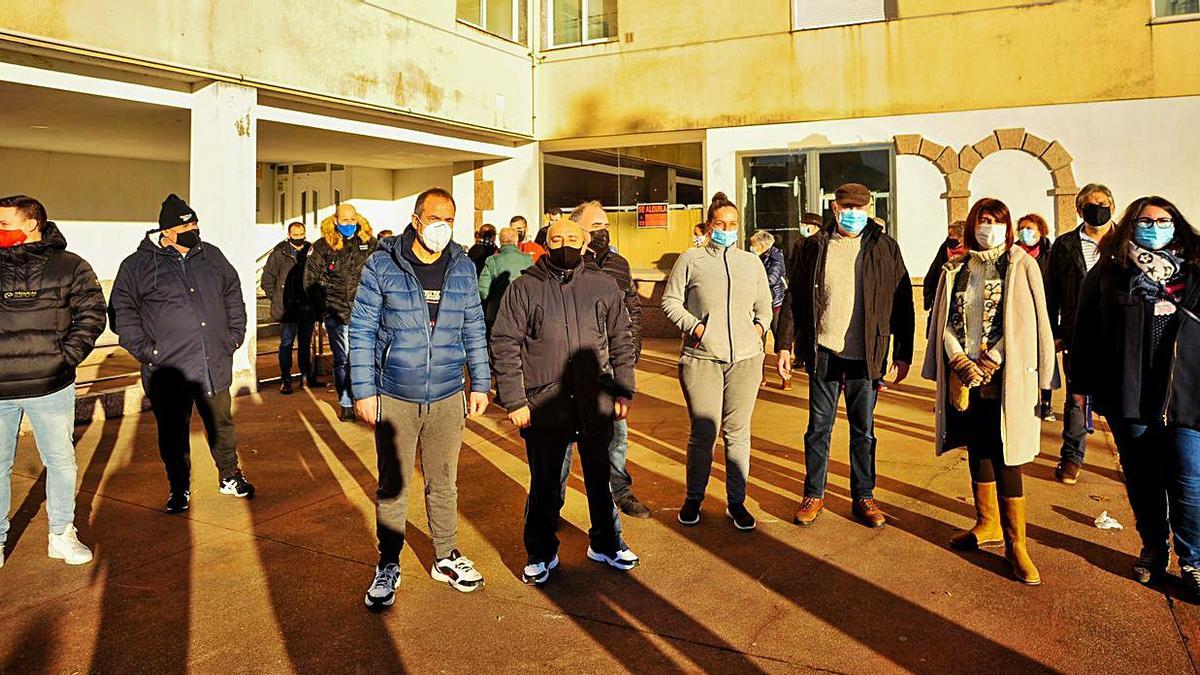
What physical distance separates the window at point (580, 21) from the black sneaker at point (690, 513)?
11.2 meters

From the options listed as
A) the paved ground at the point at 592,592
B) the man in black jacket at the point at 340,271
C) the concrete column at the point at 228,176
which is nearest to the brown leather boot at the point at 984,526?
the paved ground at the point at 592,592

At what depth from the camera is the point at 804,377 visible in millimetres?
11016

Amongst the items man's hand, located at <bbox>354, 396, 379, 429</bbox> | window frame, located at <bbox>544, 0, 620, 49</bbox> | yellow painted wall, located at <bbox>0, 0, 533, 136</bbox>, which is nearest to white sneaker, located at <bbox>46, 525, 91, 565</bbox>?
man's hand, located at <bbox>354, 396, 379, 429</bbox>

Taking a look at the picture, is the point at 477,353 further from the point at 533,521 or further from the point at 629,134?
the point at 629,134

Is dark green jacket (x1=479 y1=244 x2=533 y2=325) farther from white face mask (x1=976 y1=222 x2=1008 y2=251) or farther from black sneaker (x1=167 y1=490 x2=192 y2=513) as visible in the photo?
white face mask (x1=976 y1=222 x2=1008 y2=251)

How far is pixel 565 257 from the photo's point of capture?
14.4 feet

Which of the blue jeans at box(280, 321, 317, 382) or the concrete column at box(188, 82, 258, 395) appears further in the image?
the blue jeans at box(280, 321, 317, 382)

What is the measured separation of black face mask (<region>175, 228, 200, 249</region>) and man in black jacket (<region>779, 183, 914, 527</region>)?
3.82 m

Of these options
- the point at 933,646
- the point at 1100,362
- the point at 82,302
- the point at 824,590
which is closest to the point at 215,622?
the point at 82,302

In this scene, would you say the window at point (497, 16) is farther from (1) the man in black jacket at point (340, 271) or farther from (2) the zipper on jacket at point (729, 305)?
(2) the zipper on jacket at point (729, 305)

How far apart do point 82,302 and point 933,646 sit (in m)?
4.62

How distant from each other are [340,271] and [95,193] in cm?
923

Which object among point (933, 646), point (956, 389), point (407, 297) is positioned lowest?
point (933, 646)

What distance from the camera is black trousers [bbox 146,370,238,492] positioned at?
17.9ft
